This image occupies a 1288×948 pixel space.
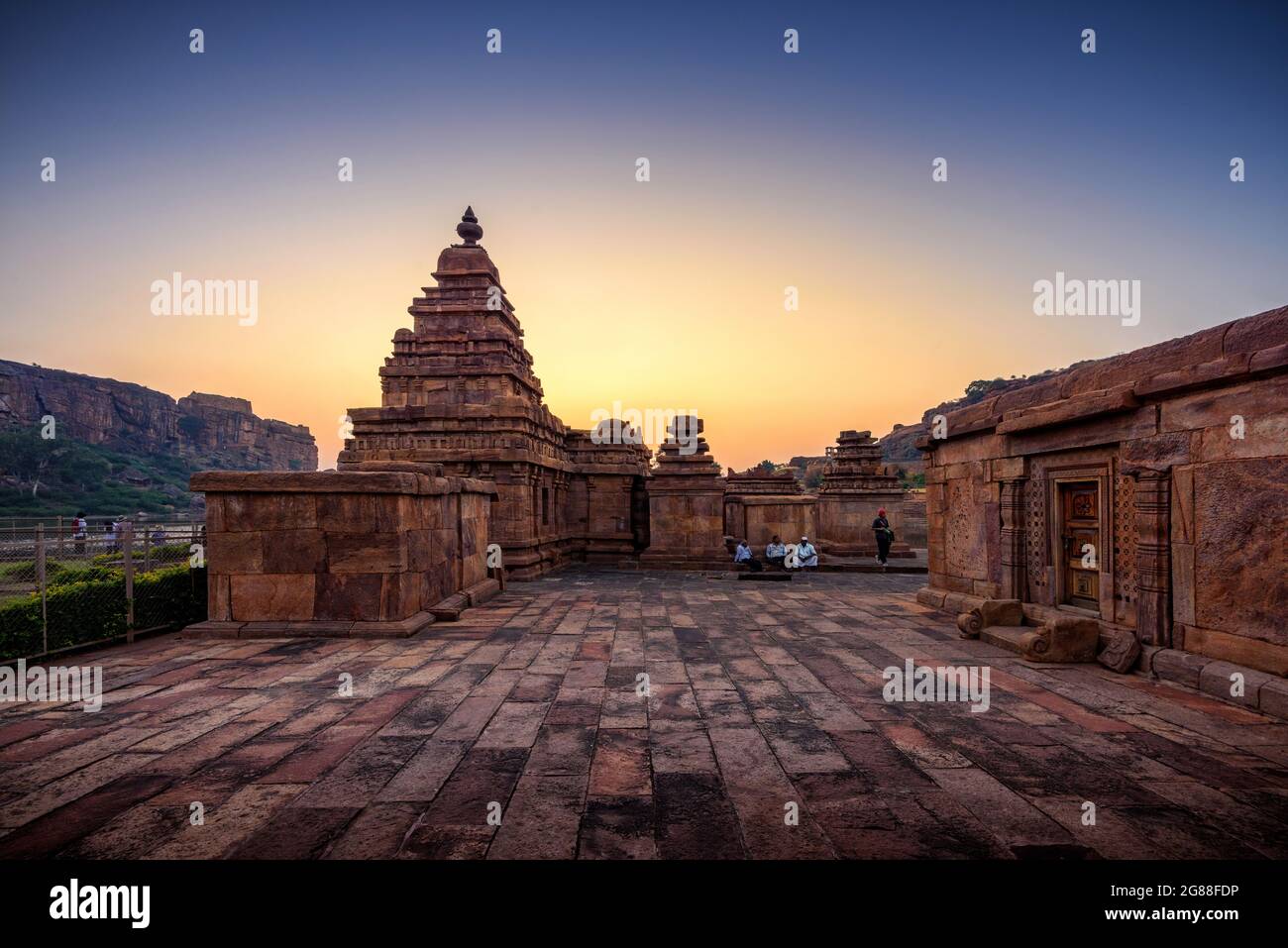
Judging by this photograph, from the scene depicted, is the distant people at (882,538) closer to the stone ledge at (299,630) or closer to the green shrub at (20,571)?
the stone ledge at (299,630)

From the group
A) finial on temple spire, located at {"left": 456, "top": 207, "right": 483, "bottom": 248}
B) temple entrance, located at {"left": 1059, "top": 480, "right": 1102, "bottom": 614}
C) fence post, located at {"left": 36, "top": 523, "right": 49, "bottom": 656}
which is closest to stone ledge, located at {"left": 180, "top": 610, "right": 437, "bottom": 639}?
fence post, located at {"left": 36, "top": 523, "right": 49, "bottom": 656}

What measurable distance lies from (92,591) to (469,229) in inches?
587

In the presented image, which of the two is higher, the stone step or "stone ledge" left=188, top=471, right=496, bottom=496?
"stone ledge" left=188, top=471, right=496, bottom=496

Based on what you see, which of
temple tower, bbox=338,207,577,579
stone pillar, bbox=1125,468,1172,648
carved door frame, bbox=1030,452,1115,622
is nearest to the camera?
stone pillar, bbox=1125,468,1172,648

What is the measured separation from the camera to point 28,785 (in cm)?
303

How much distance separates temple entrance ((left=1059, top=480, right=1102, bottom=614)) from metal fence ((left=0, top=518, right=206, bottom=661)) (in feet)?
34.0

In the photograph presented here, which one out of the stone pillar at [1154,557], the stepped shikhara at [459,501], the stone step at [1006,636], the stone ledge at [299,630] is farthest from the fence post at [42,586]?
the stone pillar at [1154,557]

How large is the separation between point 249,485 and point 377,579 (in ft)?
5.99

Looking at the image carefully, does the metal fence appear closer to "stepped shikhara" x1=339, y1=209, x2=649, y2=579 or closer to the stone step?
"stepped shikhara" x1=339, y1=209, x2=649, y2=579

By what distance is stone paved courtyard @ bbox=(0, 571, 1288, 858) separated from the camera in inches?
100

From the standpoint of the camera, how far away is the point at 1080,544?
6453 mm

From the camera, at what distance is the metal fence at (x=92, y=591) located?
564cm

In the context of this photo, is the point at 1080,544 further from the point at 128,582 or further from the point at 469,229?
the point at 469,229

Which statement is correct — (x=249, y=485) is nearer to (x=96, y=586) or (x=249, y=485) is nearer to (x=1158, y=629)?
(x=96, y=586)
